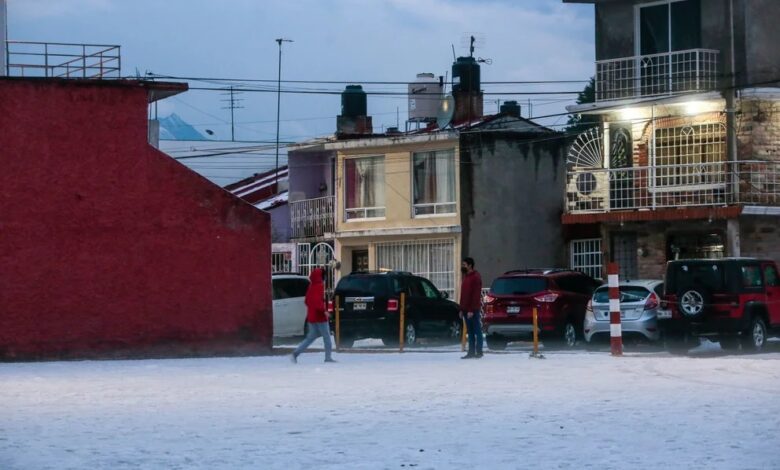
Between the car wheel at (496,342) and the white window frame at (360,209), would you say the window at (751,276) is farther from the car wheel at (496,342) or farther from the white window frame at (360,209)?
the white window frame at (360,209)

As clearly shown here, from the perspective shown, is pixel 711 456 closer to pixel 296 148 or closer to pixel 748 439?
pixel 748 439

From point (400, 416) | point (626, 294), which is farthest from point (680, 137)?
point (400, 416)

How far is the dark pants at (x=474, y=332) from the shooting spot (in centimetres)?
2803

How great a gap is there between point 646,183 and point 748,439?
93.1 ft

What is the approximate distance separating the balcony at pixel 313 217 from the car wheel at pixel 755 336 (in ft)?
79.0

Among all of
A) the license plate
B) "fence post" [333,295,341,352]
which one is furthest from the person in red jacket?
the license plate

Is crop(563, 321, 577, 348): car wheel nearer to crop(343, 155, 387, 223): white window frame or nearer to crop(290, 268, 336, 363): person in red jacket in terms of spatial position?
crop(290, 268, 336, 363): person in red jacket

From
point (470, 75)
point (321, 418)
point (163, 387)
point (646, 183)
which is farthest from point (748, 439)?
point (470, 75)

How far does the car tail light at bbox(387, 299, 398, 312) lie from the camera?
1364 inches

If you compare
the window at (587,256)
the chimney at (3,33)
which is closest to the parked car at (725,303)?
the chimney at (3,33)

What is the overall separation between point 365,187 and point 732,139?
14768 mm

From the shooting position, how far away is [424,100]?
174ft

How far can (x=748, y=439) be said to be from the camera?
1403 centimetres

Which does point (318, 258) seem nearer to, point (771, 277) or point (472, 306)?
point (771, 277)
